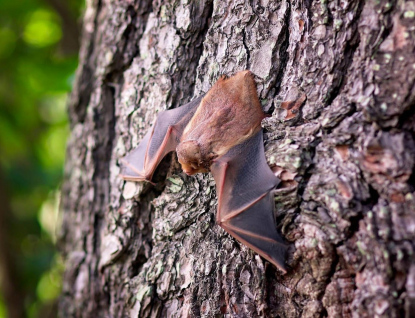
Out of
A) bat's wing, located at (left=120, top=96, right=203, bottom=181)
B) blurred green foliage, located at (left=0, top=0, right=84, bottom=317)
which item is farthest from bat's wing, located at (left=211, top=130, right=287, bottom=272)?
blurred green foliage, located at (left=0, top=0, right=84, bottom=317)

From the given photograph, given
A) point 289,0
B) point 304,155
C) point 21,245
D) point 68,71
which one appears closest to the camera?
point 304,155

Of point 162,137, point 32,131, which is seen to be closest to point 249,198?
point 162,137

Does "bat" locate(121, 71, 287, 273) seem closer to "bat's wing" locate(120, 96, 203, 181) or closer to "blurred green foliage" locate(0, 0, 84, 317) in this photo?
"bat's wing" locate(120, 96, 203, 181)

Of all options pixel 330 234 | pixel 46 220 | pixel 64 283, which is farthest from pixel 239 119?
pixel 46 220

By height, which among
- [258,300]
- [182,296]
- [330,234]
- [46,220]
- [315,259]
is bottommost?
[46,220]

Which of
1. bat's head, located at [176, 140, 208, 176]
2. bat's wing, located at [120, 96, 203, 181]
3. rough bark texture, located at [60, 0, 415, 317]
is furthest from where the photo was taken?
bat's wing, located at [120, 96, 203, 181]

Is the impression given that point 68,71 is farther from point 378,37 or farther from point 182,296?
point 378,37

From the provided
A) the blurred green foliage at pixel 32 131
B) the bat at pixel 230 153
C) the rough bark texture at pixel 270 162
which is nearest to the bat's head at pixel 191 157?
the bat at pixel 230 153

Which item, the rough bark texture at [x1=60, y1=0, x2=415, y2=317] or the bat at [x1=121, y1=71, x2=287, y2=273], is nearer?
the rough bark texture at [x1=60, y1=0, x2=415, y2=317]
